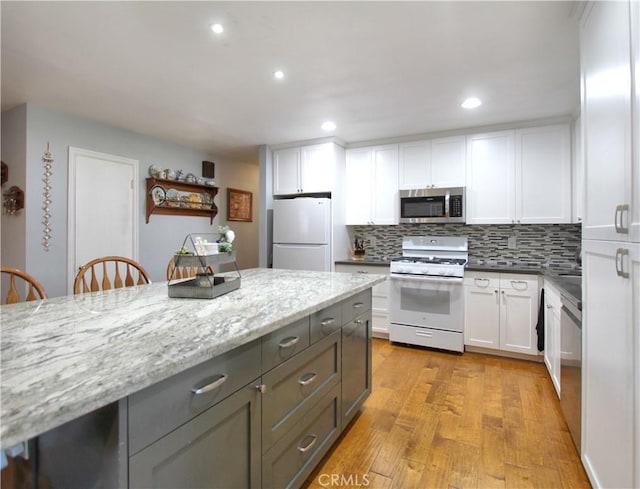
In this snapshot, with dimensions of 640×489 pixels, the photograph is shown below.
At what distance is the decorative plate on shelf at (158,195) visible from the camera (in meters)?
3.91

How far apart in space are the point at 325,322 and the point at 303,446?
55cm

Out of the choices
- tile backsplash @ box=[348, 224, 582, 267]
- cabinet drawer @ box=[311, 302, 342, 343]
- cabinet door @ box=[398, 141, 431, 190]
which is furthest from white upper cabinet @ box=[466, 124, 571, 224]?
cabinet drawer @ box=[311, 302, 342, 343]

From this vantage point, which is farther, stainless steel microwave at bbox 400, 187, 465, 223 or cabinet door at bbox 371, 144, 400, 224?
cabinet door at bbox 371, 144, 400, 224

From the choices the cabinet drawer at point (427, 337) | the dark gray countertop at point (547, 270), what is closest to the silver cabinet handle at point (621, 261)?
the dark gray countertop at point (547, 270)

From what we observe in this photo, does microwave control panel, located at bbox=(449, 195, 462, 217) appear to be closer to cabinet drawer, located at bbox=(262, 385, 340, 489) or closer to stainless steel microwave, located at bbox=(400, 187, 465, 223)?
stainless steel microwave, located at bbox=(400, 187, 465, 223)

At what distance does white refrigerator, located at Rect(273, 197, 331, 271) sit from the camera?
3932mm

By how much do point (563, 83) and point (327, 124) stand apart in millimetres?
2011

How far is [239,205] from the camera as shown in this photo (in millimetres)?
5246

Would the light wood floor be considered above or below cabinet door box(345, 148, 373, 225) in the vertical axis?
below

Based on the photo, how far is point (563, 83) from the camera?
2518mm

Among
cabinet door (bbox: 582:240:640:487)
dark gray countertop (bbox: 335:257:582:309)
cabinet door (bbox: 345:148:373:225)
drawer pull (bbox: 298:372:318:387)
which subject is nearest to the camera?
cabinet door (bbox: 582:240:640:487)

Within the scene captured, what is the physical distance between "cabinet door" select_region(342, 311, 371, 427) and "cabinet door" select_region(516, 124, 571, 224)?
7.36ft

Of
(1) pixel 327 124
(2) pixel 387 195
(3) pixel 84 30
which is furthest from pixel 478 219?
(3) pixel 84 30

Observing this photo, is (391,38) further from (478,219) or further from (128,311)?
(478,219)
